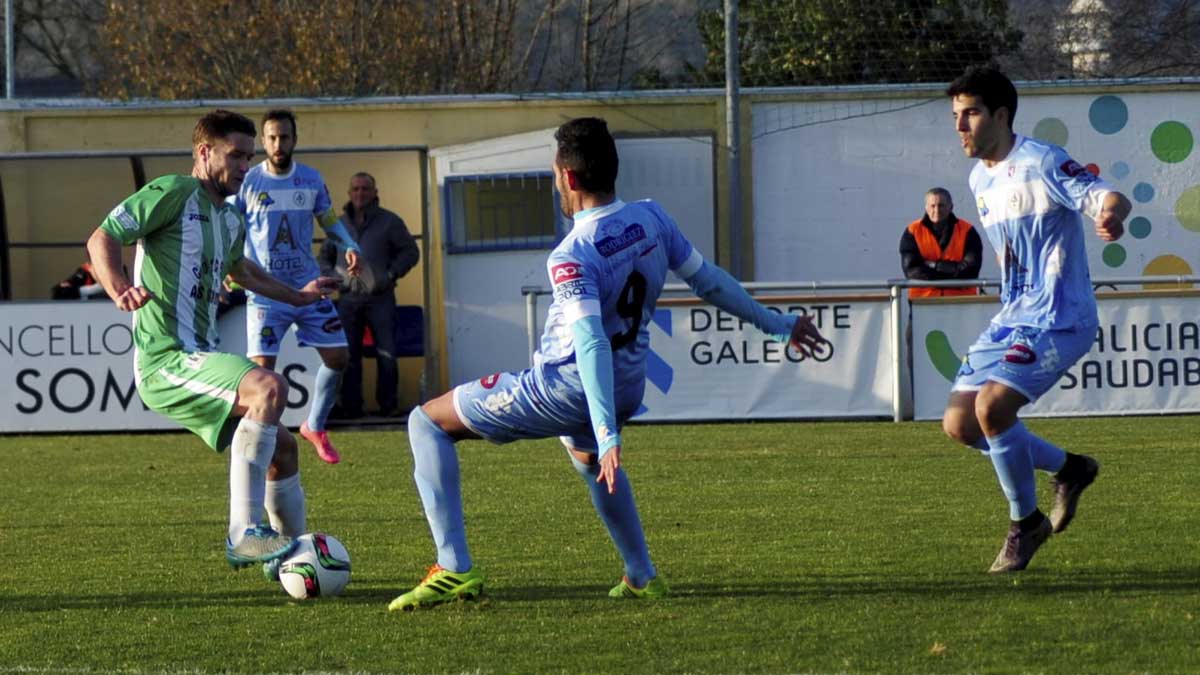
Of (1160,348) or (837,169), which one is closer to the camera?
(1160,348)

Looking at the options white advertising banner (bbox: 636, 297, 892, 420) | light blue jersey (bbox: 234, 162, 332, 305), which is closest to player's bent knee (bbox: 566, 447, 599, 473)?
light blue jersey (bbox: 234, 162, 332, 305)

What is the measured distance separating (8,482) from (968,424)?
675 centimetres

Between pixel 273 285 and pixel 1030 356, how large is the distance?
3140mm

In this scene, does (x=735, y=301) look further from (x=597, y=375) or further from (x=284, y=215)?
(x=284, y=215)

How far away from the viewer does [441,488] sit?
6.14 m

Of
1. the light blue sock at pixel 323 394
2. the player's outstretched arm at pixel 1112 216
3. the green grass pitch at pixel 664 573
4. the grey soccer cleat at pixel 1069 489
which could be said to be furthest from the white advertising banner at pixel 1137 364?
the player's outstretched arm at pixel 1112 216

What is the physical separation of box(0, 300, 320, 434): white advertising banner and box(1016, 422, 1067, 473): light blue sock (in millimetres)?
8969

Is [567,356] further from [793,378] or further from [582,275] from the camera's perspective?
[793,378]

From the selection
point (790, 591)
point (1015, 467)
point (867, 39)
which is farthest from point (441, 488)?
point (867, 39)

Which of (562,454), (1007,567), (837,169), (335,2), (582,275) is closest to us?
(582,275)

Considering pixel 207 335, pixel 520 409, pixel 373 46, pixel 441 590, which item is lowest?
pixel 441 590

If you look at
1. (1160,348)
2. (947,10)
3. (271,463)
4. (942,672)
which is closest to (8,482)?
(271,463)

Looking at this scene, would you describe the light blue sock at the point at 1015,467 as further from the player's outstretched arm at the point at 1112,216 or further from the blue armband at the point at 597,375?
the blue armband at the point at 597,375

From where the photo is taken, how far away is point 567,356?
5938mm
